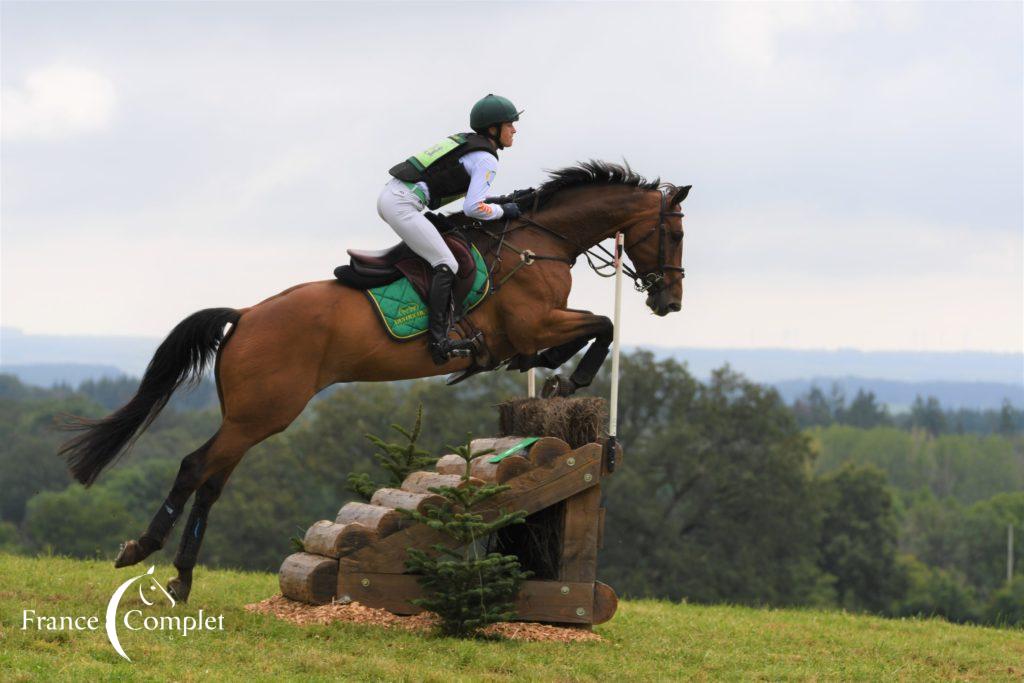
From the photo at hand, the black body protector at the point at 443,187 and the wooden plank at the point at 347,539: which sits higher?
the black body protector at the point at 443,187

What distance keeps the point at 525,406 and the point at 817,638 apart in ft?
9.03

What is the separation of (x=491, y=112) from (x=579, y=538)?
113 inches

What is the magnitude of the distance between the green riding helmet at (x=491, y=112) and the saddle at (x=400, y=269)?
785 mm

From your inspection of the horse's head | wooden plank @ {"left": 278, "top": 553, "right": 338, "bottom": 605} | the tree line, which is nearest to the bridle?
the horse's head

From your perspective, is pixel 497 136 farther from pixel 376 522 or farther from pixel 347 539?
pixel 347 539

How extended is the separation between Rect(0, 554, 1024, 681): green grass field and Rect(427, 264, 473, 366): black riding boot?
1791 mm

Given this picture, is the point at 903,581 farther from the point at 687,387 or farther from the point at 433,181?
the point at 433,181

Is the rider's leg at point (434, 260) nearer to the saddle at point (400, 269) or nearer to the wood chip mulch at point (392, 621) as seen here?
the saddle at point (400, 269)

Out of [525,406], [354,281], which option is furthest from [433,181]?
[525,406]

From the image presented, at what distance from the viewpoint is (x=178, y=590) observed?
8.08 meters

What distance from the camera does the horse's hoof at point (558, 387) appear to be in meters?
8.55

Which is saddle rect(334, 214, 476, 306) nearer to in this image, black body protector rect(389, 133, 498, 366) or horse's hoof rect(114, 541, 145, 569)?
black body protector rect(389, 133, 498, 366)

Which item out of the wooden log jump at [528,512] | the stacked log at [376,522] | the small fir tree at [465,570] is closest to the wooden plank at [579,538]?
the wooden log jump at [528,512]

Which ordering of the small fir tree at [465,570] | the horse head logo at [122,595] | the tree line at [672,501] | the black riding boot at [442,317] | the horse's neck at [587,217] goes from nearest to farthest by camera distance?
1. the horse head logo at [122,595]
2. the small fir tree at [465,570]
3. the black riding boot at [442,317]
4. the horse's neck at [587,217]
5. the tree line at [672,501]
